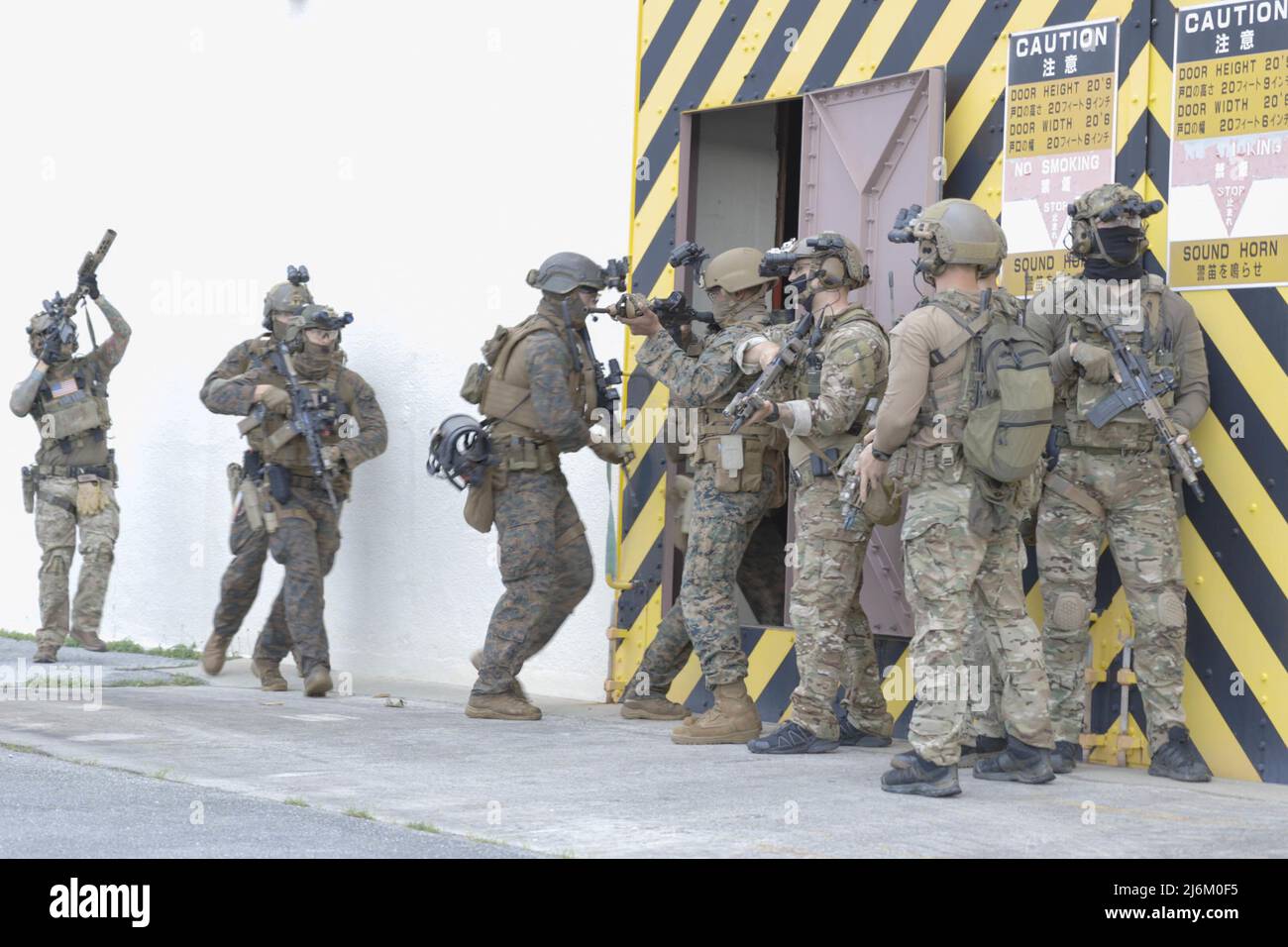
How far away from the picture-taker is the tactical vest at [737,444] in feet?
24.9

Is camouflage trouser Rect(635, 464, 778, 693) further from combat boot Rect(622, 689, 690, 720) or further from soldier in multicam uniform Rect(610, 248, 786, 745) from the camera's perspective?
combat boot Rect(622, 689, 690, 720)

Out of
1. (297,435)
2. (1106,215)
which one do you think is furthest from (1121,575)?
(297,435)

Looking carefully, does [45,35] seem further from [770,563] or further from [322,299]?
[770,563]

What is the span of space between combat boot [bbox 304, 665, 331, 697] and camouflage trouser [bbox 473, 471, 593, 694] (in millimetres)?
1180

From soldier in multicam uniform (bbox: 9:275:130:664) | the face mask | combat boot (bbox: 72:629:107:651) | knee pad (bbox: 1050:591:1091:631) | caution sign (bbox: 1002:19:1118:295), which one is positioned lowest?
combat boot (bbox: 72:629:107:651)

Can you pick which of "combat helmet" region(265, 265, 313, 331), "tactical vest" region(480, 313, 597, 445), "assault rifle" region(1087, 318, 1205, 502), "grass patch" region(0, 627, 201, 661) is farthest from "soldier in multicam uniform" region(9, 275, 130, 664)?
"assault rifle" region(1087, 318, 1205, 502)

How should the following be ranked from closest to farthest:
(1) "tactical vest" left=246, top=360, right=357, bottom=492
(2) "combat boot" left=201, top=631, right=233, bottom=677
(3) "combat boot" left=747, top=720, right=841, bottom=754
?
(3) "combat boot" left=747, top=720, right=841, bottom=754, (1) "tactical vest" left=246, top=360, right=357, bottom=492, (2) "combat boot" left=201, top=631, right=233, bottom=677

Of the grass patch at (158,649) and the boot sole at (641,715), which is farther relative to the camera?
the grass patch at (158,649)

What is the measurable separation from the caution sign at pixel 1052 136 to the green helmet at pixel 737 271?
1030mm

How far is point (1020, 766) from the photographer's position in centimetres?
649

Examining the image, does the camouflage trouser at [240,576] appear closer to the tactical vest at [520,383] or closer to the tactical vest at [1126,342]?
the tactical vest at [520,383]

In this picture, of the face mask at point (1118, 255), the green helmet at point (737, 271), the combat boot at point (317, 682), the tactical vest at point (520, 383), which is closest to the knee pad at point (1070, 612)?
the face mask at point (1118, 255)

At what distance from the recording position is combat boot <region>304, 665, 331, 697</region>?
920cm

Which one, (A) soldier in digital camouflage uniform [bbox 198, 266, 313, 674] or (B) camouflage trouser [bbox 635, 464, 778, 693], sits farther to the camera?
(A) soldier in digital camouflage uniform [bbox 198, 266, 313, 674]
